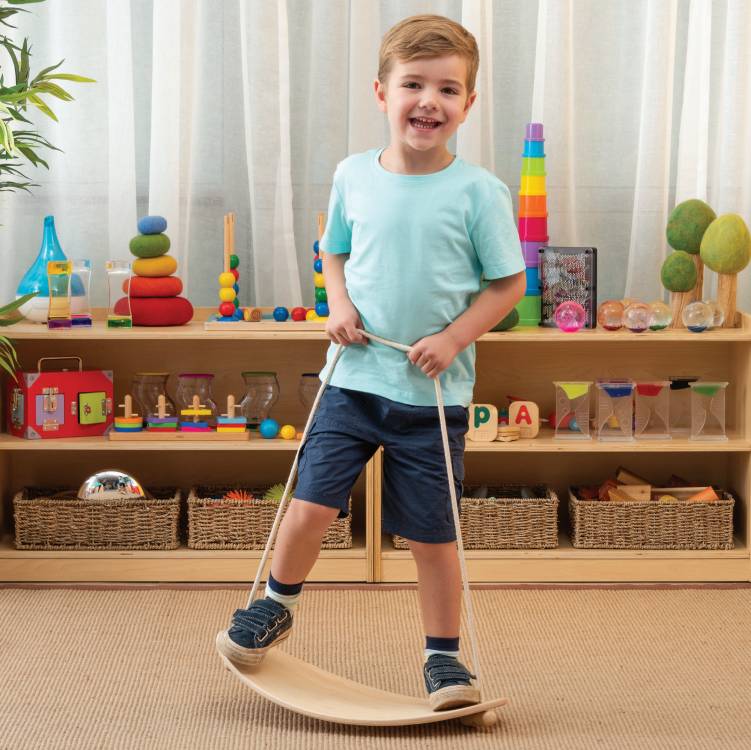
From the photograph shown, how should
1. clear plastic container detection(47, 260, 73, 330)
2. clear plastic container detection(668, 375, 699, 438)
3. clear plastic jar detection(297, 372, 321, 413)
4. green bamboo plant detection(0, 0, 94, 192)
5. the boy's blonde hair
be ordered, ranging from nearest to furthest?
1. the boy's blonde hair
2. green bamboo plant detection(0, 0, 94, 192)
3. clear plastic container detection(47, 260, 73, 330)
4. clear plastic jar detection(297, 372, 321, 413)
5. clear plastic container detection(668, 375, 699, 438)

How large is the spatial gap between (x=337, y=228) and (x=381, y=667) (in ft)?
2.59

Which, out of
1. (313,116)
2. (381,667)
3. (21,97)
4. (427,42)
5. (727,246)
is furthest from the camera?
(313,116)

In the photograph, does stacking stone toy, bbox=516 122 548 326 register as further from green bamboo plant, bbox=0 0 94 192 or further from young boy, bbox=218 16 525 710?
green bamboo plant, bbox=0 0 94 192

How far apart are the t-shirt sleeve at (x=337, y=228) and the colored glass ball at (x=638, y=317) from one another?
88 centimetres

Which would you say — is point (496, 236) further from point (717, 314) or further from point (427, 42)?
point (717, 314)

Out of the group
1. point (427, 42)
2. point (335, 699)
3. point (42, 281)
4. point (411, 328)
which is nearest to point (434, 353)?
point (411, 328)

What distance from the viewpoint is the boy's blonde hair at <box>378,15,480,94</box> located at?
1.62 metres

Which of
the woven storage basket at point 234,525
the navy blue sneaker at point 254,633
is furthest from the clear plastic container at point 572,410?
the navy blue sneaker at point 254,633

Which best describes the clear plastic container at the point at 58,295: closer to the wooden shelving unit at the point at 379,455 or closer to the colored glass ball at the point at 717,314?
the wooden shelving unit at the point at 379,455

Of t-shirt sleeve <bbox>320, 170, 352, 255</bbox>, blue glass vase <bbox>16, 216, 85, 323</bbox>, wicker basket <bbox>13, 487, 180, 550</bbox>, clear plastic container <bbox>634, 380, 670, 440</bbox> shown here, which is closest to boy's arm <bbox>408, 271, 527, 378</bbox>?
t-shirt sleeve <bbox>320, 170, 352, 255</bbox>

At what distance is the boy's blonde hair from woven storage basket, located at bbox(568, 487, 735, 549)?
117 cm

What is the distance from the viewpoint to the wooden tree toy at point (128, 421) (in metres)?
2.49

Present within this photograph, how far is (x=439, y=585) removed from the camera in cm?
177

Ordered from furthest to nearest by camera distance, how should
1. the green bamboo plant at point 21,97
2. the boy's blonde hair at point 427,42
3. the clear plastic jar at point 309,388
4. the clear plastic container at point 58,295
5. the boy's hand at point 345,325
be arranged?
the clear plastic jar at point 309,388, the clear plastic container at point 58,295, the green bamboo plant at point 21,97, the boy's hand at point 345,325, the boy's blonde hair at point 427,42
